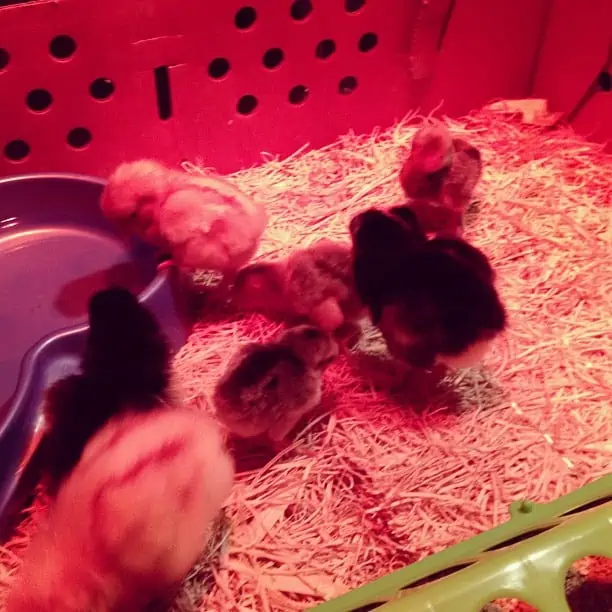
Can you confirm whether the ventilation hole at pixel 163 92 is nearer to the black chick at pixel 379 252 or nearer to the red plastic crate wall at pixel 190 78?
the red plastic crate wall at pixel 190 78

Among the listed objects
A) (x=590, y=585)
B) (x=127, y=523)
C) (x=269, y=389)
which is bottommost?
(x=590, y=585)

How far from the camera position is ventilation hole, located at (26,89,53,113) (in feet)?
5.38

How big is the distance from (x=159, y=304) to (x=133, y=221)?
210mm

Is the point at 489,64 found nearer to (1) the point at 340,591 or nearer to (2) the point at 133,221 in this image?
(2) the point at 133,221

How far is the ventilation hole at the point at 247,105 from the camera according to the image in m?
1.87

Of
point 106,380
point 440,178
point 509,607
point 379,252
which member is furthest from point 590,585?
point 440,178

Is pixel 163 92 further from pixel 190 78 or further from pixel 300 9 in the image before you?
pixel 300 9

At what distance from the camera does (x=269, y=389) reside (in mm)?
1179

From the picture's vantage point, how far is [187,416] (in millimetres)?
993

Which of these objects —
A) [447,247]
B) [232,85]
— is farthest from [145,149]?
[447,247]

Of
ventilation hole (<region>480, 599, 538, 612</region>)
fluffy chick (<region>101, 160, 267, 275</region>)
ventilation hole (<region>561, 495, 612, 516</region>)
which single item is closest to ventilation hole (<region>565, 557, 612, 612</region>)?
ventilation hole (<region>480, 599, 538, 612</region>)

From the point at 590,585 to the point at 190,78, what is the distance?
4.44ft

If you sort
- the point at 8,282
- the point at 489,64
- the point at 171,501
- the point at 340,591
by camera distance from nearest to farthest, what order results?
the point at 171,501 → the point at 340,591 → the point at 8,282 → the point at 489,64

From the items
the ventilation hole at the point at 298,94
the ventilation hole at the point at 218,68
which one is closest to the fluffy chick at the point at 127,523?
the ventilation hole at the point at 218,68
